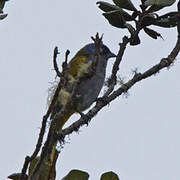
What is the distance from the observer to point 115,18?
2436 mm

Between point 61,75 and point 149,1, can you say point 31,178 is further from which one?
point 149,1

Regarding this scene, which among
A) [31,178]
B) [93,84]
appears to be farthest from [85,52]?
[31,178]

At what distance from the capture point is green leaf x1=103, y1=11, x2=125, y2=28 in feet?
7.89

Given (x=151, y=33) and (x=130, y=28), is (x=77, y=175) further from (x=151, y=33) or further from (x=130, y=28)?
(x=151, y=33)

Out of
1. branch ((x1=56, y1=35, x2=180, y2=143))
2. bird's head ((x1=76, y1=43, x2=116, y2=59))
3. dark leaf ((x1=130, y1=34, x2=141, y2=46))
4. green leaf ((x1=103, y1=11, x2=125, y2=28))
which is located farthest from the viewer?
bird's head ((x1=76, y1=43, x2=116, y2=59))

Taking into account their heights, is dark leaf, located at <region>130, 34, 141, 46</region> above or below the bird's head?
below

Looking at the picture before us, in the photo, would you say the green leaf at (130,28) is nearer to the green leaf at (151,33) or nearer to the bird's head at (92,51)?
the green leaf at (151,33)

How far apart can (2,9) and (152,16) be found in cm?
78

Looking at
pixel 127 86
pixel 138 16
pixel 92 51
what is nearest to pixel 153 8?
pixel 138 16

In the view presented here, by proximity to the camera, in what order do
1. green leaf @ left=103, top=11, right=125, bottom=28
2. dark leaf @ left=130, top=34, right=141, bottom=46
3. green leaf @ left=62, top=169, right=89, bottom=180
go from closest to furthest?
1. green leaf @ left=62, top=169, right=89, bottom=180
2. dark leaf @ left=130, top=34, right=141, bottom=46
3. green leaf @ left=103, top=11, right=125, bottom=28

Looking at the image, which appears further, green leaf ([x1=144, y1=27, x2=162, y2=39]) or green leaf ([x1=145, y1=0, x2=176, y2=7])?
green leaf ([x1=144, y1=27, x2=162, y2=39])

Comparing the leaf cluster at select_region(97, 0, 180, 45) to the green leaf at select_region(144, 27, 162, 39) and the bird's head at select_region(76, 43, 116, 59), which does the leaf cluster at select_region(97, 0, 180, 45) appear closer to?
the green leaf at select_region(144, 27, 162, 39)

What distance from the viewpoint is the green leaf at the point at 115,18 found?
241 centimetres

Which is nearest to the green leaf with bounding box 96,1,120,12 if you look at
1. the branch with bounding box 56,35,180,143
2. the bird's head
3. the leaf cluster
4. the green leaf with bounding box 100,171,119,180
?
the leaf cluster
